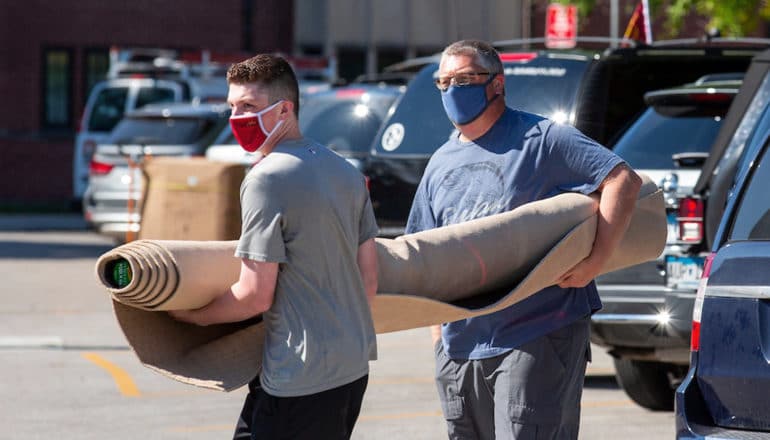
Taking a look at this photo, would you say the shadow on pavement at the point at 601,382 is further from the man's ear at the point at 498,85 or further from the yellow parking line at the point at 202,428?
the man's ear at the point at 498,85

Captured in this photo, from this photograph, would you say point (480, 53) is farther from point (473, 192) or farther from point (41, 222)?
point (41, 222)

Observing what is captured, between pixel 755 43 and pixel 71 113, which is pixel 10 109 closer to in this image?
pixel 71 113

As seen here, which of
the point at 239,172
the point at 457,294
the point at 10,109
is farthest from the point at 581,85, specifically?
the point at 10,109

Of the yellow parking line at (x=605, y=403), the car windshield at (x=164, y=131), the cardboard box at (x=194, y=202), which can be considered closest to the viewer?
the yellow parking line at (x=605, y=403)

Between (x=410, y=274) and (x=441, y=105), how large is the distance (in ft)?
19.2

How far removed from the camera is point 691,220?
27.2 feet

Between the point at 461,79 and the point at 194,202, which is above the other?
the point at 461,79

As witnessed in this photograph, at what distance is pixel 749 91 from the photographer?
820 centimetres

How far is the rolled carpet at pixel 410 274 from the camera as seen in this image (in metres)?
4.34

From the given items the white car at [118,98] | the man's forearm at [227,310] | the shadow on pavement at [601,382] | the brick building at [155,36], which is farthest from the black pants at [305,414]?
the brick building at [155,36]

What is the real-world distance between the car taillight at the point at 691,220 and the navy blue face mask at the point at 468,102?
3.10 meters

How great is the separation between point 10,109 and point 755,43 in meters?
23.6

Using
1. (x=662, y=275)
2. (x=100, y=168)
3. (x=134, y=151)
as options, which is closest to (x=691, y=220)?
(x=662, y=275)

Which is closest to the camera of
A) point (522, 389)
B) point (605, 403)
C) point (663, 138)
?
point (522, 389)
